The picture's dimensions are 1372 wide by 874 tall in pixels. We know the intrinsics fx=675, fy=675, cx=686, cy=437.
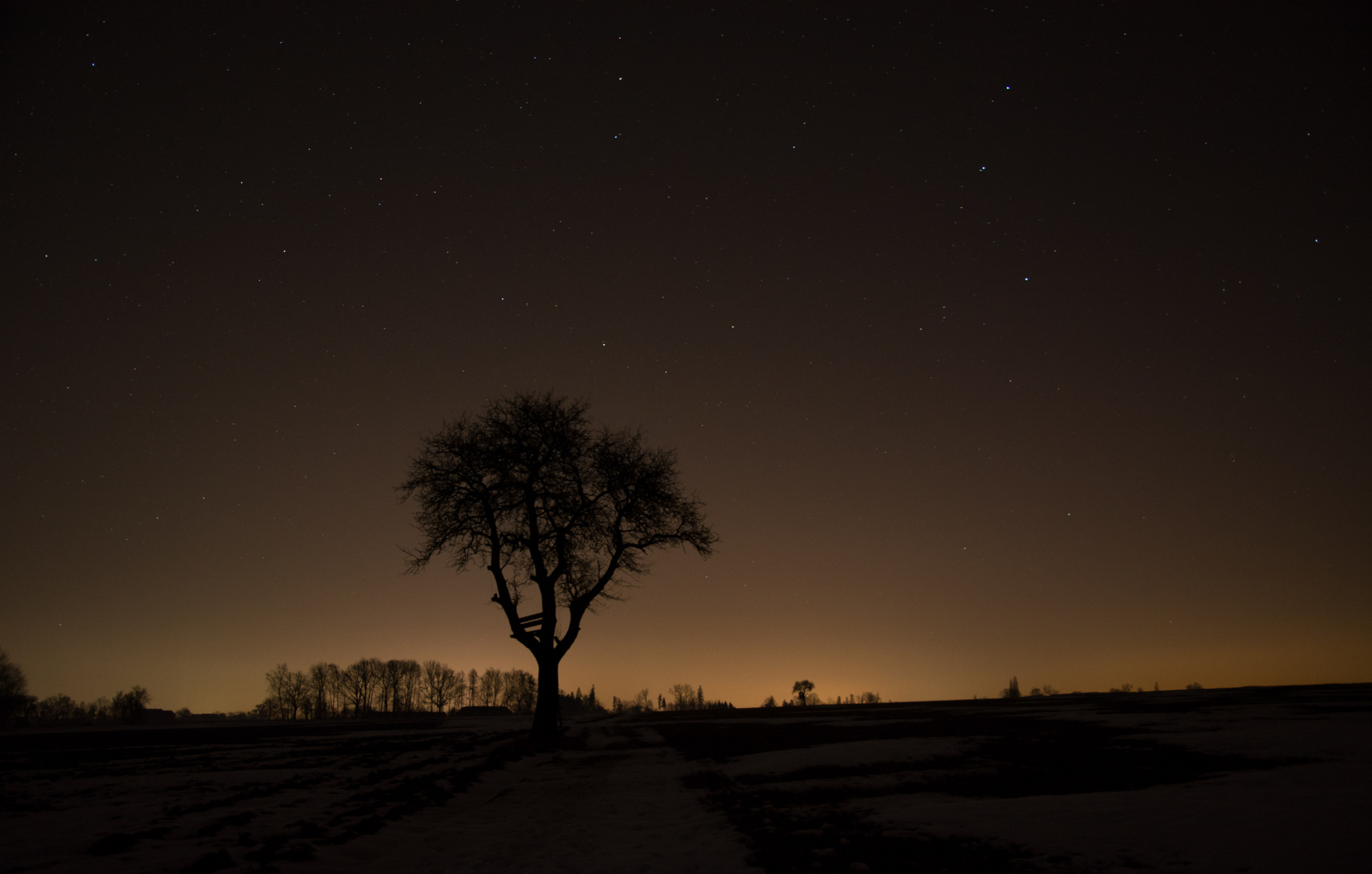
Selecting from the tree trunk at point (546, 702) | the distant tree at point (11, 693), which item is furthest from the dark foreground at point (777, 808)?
the distant tree at point (11, 693)

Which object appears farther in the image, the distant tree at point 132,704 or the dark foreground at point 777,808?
the distant tree at point 132,704

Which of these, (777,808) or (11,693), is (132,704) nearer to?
(11,693)

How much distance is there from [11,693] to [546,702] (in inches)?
6440

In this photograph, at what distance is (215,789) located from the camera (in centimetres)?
1400

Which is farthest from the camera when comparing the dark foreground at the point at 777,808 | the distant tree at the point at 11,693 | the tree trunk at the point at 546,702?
the distant tree at the point at 11,693

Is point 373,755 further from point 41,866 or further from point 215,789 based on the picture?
point 41,866

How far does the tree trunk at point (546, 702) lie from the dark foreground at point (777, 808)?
7.54m

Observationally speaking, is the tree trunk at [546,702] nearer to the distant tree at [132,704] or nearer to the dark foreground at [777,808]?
the dark foreground at [777,808]

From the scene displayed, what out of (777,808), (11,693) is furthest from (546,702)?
(11,693)

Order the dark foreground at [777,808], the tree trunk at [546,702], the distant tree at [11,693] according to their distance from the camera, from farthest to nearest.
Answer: the distant tree at [11,693] → the tree trunk at [546,702] → the dark foreground at [777,808]

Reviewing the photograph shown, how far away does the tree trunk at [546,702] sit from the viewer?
27.2 metres

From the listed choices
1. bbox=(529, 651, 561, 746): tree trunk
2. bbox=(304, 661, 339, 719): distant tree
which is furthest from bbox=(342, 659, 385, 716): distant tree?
bbox=(529, 651, 561, 746): tree trunk

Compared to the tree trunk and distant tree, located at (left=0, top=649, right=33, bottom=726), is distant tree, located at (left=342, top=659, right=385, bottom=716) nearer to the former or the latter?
distant tree, located at (left=0, top=649, right=33, bottom=726)

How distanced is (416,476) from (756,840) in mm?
25775
